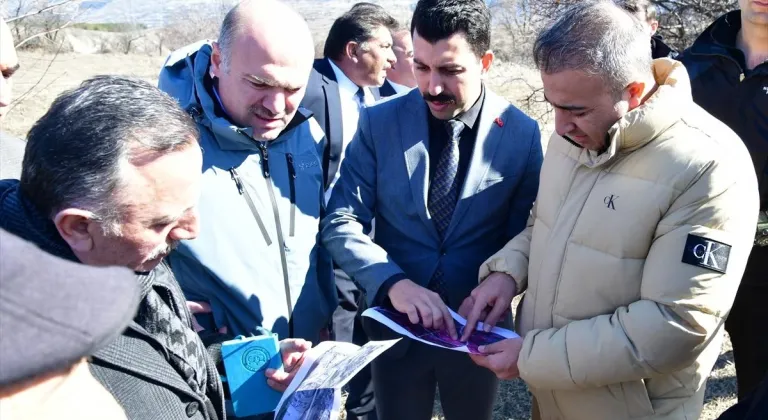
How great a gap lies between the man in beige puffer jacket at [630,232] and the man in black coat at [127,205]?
3.28 feet

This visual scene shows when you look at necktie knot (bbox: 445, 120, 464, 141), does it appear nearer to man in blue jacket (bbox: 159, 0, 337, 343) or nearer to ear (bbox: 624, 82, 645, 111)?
man in blue jacket (bbox: 159, 0, 337, 343)

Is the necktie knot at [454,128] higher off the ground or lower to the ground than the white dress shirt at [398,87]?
higher

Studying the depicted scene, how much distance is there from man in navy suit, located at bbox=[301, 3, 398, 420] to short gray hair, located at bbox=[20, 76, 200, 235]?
1170 mm

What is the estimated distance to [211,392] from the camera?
1.82 metres

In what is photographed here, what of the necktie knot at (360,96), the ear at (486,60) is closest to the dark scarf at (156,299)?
the ear at (486,60)

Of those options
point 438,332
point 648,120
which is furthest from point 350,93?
point 648,120

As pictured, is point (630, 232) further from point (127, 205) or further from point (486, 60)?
point (127, 205)

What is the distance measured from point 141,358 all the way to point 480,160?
1366 mm

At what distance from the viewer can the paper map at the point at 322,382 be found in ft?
5.59

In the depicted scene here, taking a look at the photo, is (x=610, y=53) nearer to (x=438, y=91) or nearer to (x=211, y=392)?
(x=438, y=91)

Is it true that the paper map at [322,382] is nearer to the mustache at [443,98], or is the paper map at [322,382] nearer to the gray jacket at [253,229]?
the gray jacket at [253,229]

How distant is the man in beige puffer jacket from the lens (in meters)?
1.77

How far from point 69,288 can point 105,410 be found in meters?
0.23

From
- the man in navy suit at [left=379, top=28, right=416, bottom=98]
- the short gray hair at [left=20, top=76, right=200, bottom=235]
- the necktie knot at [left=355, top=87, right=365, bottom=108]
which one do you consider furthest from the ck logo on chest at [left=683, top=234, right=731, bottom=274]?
the man in navy suit at [left=379, top=28, right=416, bottom=98]
